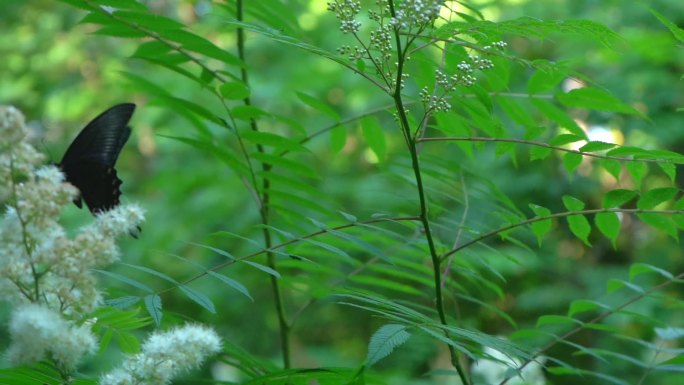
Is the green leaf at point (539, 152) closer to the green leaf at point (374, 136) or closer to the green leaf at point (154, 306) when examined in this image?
the green leaf at point (374, 136)

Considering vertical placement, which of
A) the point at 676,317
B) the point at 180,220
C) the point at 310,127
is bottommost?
the point at 676,317

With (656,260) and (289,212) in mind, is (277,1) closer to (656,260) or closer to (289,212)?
(289,212)

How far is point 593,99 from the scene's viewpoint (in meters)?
1.77

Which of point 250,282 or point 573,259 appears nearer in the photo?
point 250,282

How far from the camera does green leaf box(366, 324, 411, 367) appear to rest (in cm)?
108

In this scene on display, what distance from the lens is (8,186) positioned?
3.10 feet

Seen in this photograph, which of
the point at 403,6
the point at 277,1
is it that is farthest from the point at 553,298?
the point at 403,6

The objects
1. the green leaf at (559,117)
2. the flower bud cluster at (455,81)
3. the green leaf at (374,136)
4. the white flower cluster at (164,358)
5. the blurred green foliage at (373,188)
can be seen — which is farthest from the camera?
the blurred green foliage at (373,188)

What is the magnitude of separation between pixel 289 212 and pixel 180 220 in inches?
141

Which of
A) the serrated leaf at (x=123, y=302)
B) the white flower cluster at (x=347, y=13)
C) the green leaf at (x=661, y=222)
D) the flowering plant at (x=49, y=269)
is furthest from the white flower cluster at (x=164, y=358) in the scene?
the green leaf at (x=661, y=222)

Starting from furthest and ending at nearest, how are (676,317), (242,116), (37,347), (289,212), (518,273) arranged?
(518,273) → (676,317) → (289,212) → (242,116) → (37,347)

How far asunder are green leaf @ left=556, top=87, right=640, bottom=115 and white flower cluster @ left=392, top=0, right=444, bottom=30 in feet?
2.27

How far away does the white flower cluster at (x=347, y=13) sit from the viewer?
48.5 inches

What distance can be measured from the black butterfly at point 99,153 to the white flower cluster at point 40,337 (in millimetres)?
600
